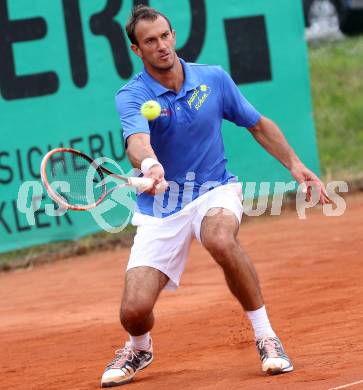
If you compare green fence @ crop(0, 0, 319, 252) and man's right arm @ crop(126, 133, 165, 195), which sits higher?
man's right arm @ crop(126, 133, 165, 195)

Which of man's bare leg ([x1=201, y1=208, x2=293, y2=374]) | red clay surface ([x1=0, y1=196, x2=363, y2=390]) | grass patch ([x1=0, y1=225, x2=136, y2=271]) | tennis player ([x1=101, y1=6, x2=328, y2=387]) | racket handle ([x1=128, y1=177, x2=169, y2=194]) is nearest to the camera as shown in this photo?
racket handle ([x1=128, y1=177, x2=169, y2=194])

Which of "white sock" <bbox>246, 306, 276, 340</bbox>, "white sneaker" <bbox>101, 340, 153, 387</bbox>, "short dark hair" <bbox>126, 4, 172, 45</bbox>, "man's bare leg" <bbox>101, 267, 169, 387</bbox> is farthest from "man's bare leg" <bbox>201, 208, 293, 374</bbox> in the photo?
"short dark hair" <bbox>126, 4, 172, 45</bbox>

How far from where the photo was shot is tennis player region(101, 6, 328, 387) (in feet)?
19.3

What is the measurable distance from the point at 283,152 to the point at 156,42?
95cm

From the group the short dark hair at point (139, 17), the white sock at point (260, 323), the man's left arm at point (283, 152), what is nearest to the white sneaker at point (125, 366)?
the white sock at point (260, 323)

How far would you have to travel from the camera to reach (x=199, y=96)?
6086 millimetres

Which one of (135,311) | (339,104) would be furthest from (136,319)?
(339,104)

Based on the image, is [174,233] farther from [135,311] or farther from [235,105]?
[235,105]

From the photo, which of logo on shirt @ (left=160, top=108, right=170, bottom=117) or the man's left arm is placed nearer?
logo on shirt @ (left=160, top=108, right=170, bottom=117)

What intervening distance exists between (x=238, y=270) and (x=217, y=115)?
89 cm

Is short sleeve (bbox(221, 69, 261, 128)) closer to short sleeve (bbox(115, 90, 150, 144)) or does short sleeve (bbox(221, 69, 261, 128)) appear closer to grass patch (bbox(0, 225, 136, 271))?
short sleeve (bbox(115, 90, 150, 144))

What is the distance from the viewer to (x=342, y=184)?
1243cm

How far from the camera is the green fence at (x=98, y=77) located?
1058 cm

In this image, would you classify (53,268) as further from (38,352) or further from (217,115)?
(217,115)
